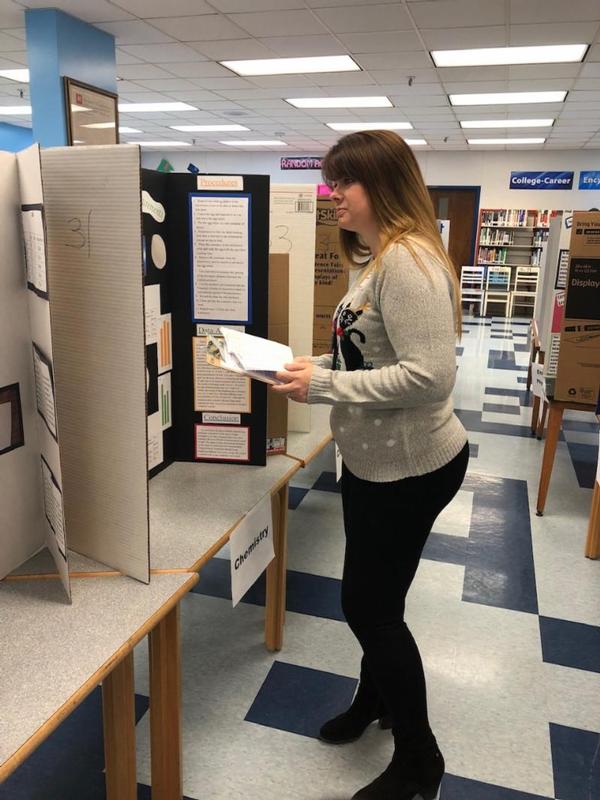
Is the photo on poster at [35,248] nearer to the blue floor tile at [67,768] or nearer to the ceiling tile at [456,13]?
the blue floor tile at [67,768]

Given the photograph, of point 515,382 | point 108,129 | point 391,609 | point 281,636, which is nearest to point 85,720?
point 281,636

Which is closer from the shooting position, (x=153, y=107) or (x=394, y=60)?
(x=394, y=60)

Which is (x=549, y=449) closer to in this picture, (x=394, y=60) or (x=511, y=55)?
(x=511, y=55)

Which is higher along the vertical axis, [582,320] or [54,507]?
[582,320]

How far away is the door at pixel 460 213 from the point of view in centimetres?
1175

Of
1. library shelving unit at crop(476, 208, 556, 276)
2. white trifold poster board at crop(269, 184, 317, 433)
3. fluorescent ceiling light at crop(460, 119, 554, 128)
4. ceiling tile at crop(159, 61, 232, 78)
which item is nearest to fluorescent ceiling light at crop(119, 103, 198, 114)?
ceiling tile at crop(159, 61, 232, 78)

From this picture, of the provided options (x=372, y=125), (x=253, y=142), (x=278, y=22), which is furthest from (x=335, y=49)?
(x=253, y=142)

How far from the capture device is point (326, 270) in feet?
7.45

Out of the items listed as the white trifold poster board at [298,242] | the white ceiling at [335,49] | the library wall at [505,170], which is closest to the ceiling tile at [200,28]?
the white ceiling at [335,49]

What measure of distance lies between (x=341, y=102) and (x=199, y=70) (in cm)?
209

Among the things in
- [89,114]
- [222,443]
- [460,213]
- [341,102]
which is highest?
[341,102]

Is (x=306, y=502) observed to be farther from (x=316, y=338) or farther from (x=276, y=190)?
(x=276, y=190)

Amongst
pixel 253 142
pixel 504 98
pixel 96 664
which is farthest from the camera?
pixel 253 142

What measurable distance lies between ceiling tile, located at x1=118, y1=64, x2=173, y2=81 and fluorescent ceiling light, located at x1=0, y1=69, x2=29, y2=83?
1.03 meters
